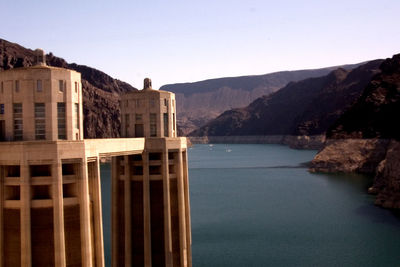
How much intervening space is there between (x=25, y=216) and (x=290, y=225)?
56290 mm

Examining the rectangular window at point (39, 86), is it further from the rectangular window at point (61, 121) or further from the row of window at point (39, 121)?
the rectangular window at point (61, 121)

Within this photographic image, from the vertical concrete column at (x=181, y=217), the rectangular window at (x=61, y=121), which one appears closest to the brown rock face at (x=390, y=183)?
the vertical concrete column at (x=181, y=217)

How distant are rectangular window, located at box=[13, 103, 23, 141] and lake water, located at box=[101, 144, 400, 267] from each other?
31857mm

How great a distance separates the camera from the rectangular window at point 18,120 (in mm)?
23266

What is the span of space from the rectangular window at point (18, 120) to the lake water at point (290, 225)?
105 ft

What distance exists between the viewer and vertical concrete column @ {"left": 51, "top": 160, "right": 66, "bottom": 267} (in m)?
22.0

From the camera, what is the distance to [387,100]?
517 ft

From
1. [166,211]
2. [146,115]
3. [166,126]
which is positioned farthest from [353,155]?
[166,211]

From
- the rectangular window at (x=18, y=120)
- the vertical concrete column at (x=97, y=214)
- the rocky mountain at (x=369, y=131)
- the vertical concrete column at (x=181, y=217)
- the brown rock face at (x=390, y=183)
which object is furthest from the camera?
the rocky mountain at (x=369, y=131)

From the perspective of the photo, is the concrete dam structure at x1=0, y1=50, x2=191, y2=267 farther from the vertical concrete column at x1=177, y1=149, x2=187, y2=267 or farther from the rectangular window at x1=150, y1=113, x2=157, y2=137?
the vertical concrete column at x1=177, y1=149, x2=187, y2=267

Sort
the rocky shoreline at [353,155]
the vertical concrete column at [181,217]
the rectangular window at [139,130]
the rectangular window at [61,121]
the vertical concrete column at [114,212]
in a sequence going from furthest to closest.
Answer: the rocky shoreline at [353,155] → the rectangular window at [139,130] → the vertical concrete column at [181,217] → the vertical concrete column at [114,212] → the rectangular window at [61,121]

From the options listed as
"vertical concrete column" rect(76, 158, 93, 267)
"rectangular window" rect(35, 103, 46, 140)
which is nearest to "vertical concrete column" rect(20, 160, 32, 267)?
"rectangular window" rect(35, 103, 46, 140)

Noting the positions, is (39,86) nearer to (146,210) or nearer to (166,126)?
(146,210)

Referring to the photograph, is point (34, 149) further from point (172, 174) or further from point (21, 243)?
point (172, 174)
